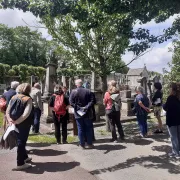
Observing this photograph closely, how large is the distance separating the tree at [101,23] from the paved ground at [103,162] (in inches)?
94.4

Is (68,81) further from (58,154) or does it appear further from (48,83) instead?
(58,154)

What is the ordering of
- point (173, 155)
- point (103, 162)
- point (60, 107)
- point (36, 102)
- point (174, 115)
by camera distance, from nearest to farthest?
point (103, 162) → point (174, 115) → point (173, 155) → point (60, 107) → point (36, 102)

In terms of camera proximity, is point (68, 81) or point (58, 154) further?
point (68, 81)

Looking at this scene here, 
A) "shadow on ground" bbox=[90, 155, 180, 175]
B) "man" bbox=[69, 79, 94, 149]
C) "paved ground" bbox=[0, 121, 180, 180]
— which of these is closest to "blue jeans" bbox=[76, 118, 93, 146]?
"man" bbox=[69, 79, 94, 149]

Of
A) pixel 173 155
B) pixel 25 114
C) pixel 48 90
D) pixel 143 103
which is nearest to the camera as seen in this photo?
pixel 25 114

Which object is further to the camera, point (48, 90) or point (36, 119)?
point (48, 90)

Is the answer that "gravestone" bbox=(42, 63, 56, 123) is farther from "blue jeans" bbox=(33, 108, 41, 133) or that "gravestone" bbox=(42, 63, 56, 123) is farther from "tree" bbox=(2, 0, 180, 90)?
"tree" bbox=(2, 0, 180, 90)

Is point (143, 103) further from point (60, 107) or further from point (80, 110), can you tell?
point (60, 107)

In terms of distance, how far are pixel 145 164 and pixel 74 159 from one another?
1.55 meters

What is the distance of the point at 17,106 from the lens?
190 inches

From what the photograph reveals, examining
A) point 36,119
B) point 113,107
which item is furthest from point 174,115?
point 36,119

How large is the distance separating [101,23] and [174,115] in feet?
9.84

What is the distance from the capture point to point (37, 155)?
19.0 feet

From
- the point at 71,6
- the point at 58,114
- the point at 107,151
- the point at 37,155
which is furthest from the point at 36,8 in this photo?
the point at 107,151
